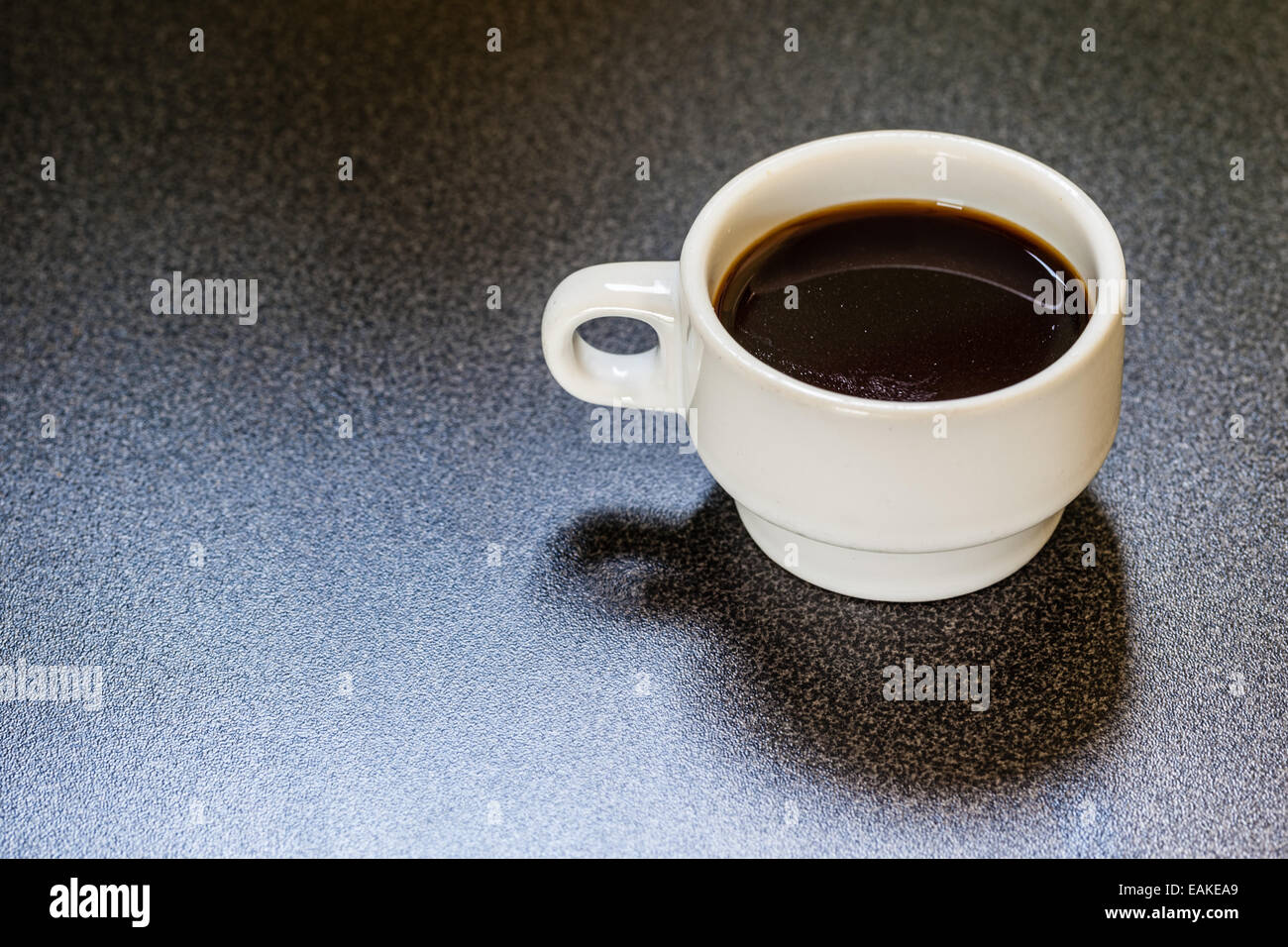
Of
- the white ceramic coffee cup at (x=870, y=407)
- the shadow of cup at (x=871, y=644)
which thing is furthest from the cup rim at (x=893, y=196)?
the shadow of cup at (x=871, y=644)

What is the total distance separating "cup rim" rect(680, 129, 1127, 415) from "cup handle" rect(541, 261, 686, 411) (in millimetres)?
17

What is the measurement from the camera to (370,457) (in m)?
0.68

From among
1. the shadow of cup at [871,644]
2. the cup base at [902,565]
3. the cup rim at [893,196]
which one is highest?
the cup rim at [893,196]

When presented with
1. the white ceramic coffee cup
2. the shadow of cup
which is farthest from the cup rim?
the shadow of cup

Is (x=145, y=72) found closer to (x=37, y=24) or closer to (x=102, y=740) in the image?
(x=37, y=24)

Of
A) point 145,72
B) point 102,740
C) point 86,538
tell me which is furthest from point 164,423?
point 145,72

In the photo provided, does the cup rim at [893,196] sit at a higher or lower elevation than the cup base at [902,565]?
higher

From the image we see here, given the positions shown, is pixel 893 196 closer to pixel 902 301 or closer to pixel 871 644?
pixel 902 301

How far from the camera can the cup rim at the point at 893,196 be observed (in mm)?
512

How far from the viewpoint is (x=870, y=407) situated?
0.51 meters

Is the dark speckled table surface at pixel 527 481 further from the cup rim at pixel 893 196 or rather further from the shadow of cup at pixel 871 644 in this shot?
the cup rim at pixel 893 196

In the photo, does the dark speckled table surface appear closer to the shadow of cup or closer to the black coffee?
the shadow of cup

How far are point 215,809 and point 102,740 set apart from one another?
60mm

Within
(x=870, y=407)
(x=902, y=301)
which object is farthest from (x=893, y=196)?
(x=870, y=407)
